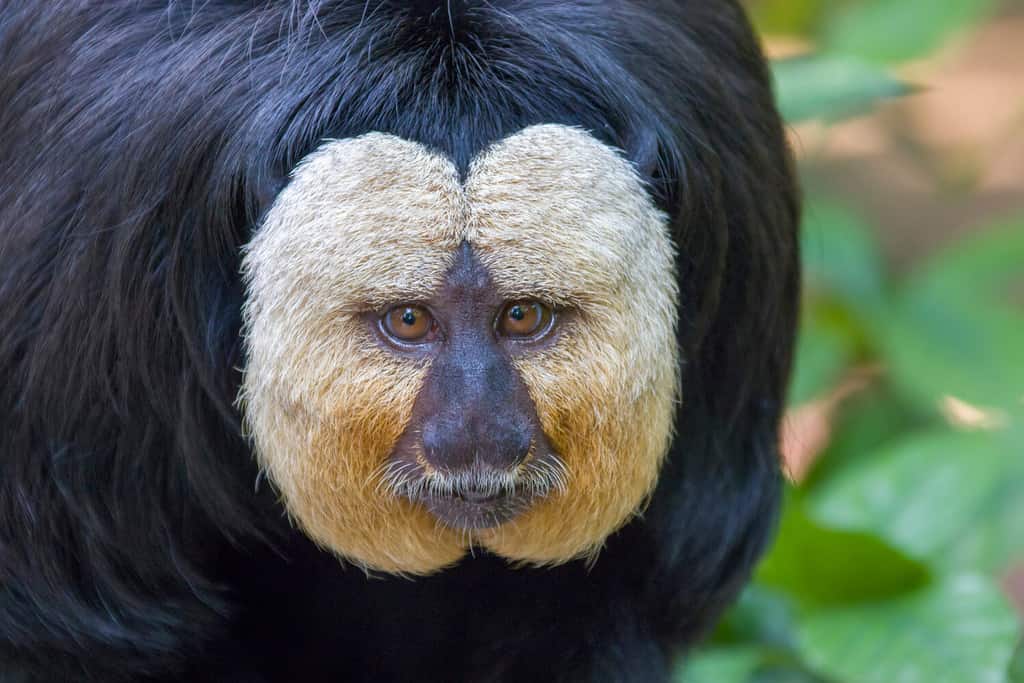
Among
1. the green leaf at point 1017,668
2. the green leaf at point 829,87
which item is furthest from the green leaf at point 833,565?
the green leaf at point 1017,668

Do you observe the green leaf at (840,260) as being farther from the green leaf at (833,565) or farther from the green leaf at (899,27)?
the green leaf at (833,565)

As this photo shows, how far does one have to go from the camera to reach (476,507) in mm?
2668

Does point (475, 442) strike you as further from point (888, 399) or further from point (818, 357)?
point (888, 399)

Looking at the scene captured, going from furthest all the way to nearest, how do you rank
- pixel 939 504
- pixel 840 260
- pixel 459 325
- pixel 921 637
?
pixel 840 260, pixel 939 504, pixel 921 637, pixel 459 325

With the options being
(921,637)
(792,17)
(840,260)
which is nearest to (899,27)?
(792,17)

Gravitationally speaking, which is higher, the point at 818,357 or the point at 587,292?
the point at 818,357

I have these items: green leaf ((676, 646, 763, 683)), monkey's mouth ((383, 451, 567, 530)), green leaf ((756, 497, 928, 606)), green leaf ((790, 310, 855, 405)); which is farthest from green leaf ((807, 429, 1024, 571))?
monkey's mouth ((383, 451, 567, 530))

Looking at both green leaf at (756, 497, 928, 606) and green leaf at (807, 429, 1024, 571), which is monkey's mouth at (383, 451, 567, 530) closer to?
green leaf at (756, 497, 928, 606)

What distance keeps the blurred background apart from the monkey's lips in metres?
0.87

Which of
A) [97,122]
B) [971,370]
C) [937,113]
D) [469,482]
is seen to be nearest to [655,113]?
[469,482]

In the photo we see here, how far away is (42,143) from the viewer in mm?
2678

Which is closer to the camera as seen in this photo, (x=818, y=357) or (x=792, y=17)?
(x=818, y=357)

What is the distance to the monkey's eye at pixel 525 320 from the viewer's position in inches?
99.7

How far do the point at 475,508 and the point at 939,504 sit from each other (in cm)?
182
